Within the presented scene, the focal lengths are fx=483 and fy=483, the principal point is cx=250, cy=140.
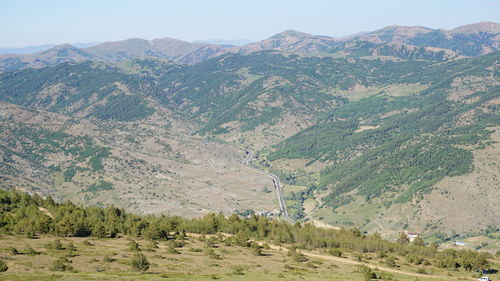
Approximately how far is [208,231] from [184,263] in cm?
5661

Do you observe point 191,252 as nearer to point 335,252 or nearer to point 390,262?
point 335,252

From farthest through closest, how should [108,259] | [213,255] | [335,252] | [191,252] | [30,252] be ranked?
[335,252] < [191,252] < [213,255] < [108,259] < [30,252]

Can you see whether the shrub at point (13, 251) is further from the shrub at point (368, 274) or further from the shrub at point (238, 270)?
the shrub at point (368, 274)

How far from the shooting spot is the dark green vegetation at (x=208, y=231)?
116 meters

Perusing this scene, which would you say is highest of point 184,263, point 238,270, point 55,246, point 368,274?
point 55,246

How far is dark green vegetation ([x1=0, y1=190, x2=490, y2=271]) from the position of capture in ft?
380

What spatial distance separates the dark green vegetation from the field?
7.14 feet

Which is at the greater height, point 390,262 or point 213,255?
point 213,255

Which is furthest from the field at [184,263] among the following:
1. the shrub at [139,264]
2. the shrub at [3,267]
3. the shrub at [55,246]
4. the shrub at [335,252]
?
the shrub at [335,252]

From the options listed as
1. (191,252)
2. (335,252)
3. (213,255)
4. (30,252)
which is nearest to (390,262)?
(335,252)

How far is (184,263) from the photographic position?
9444cm

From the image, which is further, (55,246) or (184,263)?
(55,246)

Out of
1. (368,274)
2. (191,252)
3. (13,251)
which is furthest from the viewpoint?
(191,252)

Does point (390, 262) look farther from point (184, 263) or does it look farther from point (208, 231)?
point (208, 231)
